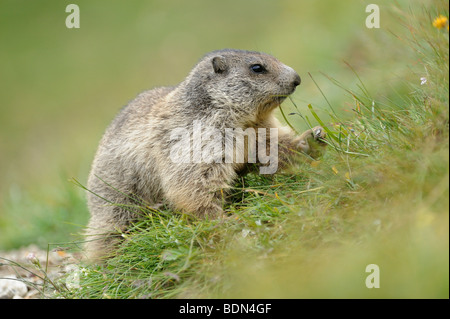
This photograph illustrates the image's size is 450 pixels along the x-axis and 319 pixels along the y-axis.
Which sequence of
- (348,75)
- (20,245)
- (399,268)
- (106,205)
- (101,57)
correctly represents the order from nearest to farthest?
(399,268)
(106,205)
(20,245)
(348,75)
(101,57)

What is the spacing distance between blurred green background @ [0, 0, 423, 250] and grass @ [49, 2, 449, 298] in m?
6.47

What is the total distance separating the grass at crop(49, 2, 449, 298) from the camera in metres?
3.51

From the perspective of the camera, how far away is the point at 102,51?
63.8 ft

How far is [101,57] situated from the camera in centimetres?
1927

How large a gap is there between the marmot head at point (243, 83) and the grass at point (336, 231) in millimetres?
848

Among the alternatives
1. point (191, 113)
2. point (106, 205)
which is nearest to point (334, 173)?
point (191, 113)

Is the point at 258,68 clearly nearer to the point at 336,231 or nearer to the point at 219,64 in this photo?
the point at 219,64

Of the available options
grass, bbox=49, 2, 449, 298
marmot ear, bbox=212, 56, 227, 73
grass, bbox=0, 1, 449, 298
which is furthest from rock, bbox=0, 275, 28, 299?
marmot ear, bbox=212, 56, 227, 73

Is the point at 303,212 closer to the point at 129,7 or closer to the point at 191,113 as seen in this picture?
the point at 191,113

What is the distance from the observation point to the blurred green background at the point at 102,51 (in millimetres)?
13102

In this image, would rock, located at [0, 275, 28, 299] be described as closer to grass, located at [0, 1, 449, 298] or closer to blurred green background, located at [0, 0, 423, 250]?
grass, located at [0, 1, 449, 298]

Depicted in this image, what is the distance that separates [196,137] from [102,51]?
1485 centimetres

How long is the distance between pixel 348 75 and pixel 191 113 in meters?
5.11

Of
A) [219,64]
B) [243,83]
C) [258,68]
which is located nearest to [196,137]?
[243,83]
